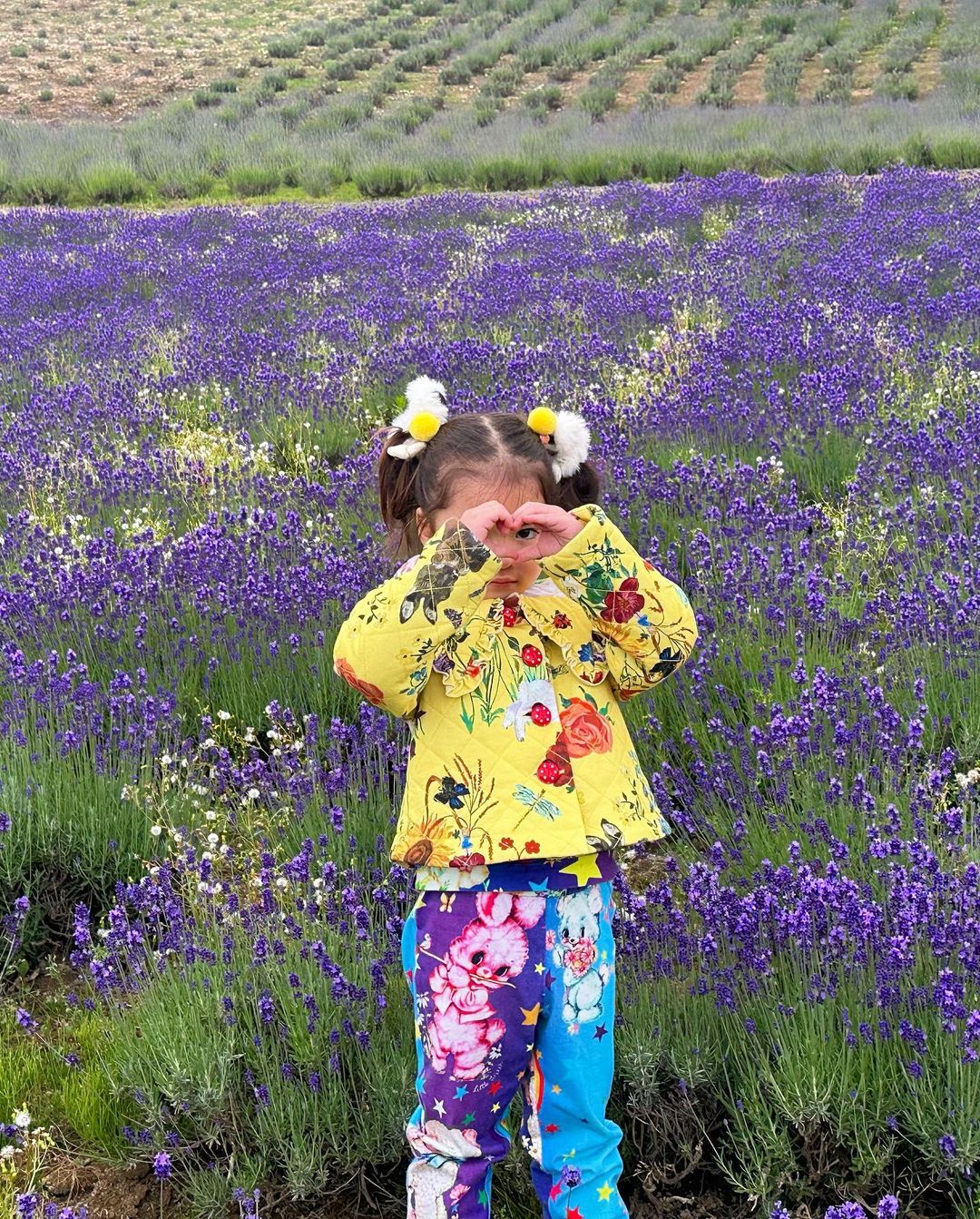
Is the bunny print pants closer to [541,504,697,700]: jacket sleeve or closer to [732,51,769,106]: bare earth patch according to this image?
[541,504,697,700]: jacket sleeve

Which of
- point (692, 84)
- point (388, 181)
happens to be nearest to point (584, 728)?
point (388, 181)

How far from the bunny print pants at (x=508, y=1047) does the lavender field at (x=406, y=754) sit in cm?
30

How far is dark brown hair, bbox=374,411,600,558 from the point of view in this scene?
203 cm

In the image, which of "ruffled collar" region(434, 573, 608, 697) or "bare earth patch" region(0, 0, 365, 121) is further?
"bare earth patch" region(0, 0, 365, 121)

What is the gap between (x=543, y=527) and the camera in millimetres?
1934

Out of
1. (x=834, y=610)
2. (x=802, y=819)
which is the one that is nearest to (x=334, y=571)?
(x=834, y=610)

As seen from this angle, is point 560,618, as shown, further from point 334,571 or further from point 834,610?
point 334,571

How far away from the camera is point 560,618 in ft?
6.66

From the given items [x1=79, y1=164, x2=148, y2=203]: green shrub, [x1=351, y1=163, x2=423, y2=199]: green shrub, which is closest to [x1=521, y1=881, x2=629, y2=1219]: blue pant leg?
[x1=351, y1=163, x2=423, y2=199]: green shrub

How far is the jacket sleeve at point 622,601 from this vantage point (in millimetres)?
1941

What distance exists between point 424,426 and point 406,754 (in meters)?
1.16

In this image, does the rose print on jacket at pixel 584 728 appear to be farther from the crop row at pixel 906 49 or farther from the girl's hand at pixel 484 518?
the crop row at pixel 906 49

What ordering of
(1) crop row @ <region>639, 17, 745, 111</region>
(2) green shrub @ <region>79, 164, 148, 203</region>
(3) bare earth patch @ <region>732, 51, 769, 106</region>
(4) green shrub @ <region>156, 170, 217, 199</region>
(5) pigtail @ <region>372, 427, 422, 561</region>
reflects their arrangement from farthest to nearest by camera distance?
(1) crop row @ <region>639, 17, 745, 111</region> < (3) bare earth patch @ <region>732, 51, 769, 106</region> < (2) green shrub @ <region>79, 164, 148, 203</region> < (4) green shrub @ <region>156, 170, 217, 199</region> < (5) pigtail @ <region>372, 427, 422, 561</region>

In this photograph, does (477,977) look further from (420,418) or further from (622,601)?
(420,418)
